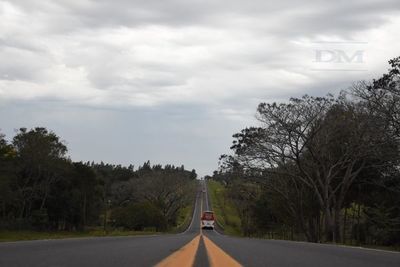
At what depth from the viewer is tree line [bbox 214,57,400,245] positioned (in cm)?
3988

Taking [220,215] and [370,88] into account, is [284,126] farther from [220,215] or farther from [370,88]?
[220,215]

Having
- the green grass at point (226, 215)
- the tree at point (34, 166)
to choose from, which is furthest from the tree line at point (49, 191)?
the green grass at point (226, 215)

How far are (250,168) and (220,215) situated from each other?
86650 mm

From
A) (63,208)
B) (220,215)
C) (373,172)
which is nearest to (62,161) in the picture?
(63,208)

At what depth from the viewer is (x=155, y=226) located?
88000mm

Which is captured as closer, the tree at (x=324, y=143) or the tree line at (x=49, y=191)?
the tree at (x=324, y=143)

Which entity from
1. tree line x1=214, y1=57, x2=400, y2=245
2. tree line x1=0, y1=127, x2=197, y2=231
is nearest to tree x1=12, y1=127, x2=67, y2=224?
tree line x1=0, y1=127, x2=197, y2=231

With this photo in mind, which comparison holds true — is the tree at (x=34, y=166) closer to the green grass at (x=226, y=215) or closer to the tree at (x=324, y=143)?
the tree at (x=324, y=143)

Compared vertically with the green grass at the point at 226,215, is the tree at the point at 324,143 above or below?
above

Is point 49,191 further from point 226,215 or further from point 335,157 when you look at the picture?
point 226,215

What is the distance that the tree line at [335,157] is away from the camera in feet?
131

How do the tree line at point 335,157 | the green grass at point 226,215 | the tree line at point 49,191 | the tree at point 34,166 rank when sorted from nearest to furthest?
the tree line at point 335,157 → the tree line at point 49,191 → the tree at point 34,166 → the green grass at point 226,215

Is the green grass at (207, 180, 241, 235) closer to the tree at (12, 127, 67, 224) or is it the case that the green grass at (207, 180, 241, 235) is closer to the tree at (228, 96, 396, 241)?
the tree at (12, 127, 67, 224)

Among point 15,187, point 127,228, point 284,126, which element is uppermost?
point 284,126
